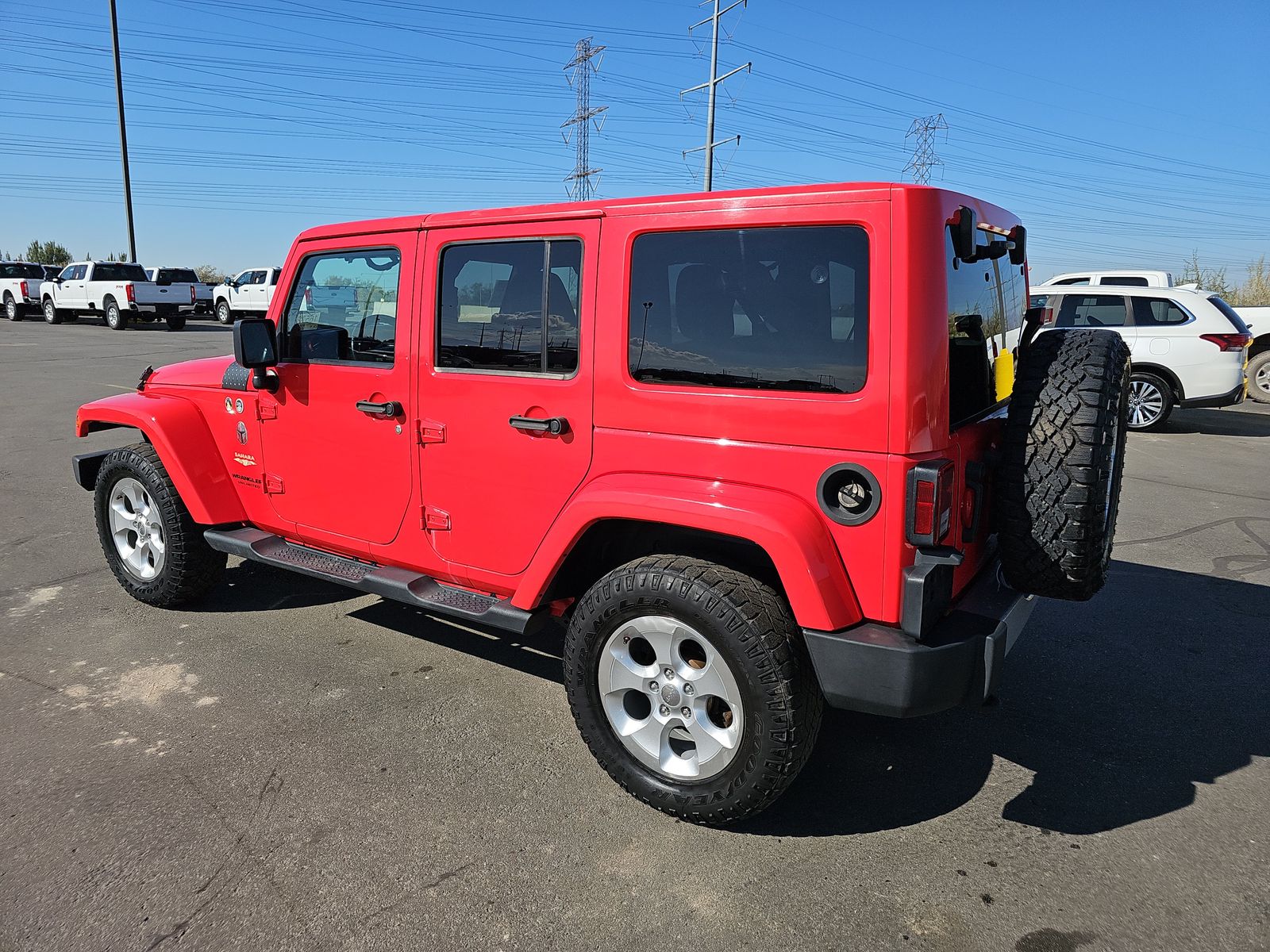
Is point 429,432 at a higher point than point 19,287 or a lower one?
lower

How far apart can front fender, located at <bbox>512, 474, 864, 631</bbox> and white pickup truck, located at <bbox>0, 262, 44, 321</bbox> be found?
32.7 meters

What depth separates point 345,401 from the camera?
12.0ft

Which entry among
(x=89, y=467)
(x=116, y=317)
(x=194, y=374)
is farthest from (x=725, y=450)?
(x=116, y=317)

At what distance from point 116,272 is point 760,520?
1122 inches

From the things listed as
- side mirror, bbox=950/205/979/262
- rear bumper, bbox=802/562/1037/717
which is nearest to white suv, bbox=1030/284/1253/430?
side mirror, bbox=950/205/979/262

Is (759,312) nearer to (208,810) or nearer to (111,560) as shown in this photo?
(208,810)

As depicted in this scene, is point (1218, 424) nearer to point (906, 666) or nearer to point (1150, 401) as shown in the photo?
point (1150, 401)

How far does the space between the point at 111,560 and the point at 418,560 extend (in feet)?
7.54

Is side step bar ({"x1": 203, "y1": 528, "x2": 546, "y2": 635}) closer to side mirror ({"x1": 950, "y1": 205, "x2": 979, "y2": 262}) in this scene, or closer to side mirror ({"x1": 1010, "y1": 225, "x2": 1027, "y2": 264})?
side mirror ({"x1": 950, "y1": 205, "x2": 979, "y2": 262})

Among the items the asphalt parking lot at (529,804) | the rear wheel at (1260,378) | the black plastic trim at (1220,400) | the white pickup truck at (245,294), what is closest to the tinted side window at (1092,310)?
the black plastic trim at (1220,400)

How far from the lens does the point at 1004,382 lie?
3277 mm

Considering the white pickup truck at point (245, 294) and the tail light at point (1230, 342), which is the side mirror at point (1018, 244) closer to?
the tail light at point (1230, 342)

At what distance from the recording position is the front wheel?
25.1 meters

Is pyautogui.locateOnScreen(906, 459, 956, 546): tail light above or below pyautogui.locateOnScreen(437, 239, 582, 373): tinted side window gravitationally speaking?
below
